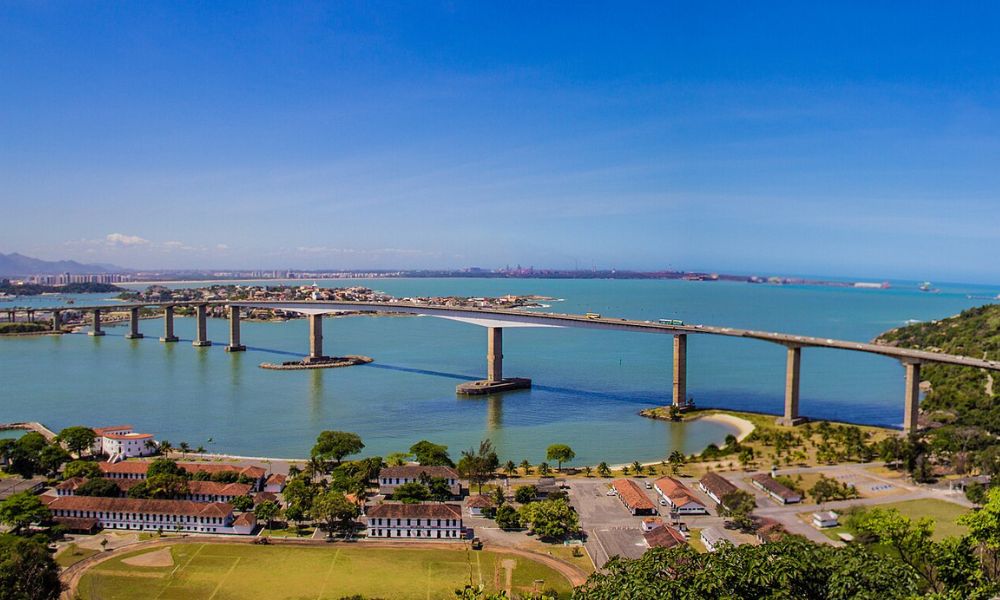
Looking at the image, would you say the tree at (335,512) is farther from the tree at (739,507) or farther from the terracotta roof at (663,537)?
the tree at (739,507)

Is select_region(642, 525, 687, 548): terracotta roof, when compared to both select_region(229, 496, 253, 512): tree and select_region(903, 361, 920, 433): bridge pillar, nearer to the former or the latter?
select_region(229, 496, 253, 512): tree

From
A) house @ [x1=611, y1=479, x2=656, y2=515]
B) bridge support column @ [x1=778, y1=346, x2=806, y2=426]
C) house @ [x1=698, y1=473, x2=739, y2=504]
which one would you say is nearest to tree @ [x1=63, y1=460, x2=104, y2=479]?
house @ [x1=611, y1=479, x2=656, y2=515]

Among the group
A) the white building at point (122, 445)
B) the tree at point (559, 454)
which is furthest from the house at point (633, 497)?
the white building at point (122, 445)

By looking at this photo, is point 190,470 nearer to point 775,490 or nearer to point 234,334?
point 775,490

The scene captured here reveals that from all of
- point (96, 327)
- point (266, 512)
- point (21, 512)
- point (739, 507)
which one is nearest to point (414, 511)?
point (266, 512)

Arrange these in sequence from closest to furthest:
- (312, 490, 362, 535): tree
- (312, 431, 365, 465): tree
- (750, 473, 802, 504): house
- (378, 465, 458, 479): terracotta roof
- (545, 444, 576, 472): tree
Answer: (312, 490, 362, 535): tree → (750, 473, 802, 504): house → (378, 465, 458, 479): terracotta roof → (312, 431, 365, 465): tree → (545, 444, 576, 472): tree

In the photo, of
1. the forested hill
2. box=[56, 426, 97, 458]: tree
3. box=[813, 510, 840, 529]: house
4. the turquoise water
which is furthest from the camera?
the forested hill
